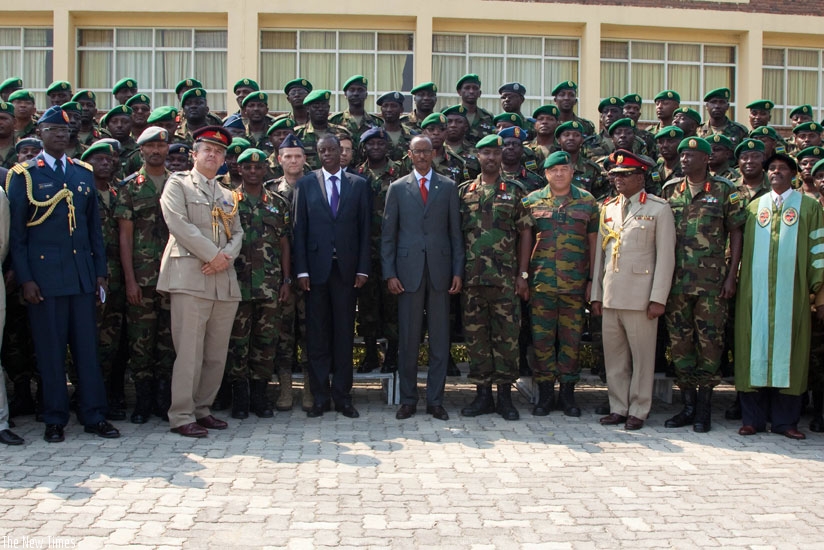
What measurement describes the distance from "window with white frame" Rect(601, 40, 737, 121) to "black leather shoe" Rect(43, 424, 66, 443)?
13845 millimetres

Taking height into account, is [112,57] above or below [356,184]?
above

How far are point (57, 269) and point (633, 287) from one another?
4.24 metres

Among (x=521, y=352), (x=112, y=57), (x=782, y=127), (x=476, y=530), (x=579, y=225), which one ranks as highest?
(x=112, y=57)

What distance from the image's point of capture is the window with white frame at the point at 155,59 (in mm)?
16656

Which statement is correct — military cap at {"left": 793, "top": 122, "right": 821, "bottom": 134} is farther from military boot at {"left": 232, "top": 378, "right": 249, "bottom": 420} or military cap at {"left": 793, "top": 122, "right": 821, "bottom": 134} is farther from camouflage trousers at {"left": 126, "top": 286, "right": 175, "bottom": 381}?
camouflage trousers at {"left": 126, "top": 286, "right": 175, "bottom": 381}

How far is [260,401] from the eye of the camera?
6.77m

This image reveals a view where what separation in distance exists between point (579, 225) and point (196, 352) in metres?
3.19

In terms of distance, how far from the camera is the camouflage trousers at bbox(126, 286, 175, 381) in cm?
651

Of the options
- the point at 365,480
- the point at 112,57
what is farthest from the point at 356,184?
the point at 112,57

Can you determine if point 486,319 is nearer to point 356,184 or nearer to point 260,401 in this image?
point 356,184

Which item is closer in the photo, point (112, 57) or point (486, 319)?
point (486, 319)

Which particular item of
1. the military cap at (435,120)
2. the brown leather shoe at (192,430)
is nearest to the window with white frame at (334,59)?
the military cap at (435,120)

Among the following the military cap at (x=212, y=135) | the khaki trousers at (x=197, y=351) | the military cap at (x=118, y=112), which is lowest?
the khaki trousers at (x=197, y=351)

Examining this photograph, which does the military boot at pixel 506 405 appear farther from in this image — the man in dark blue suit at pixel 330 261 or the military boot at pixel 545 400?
the man in dark blue suit at pixel 330 261
